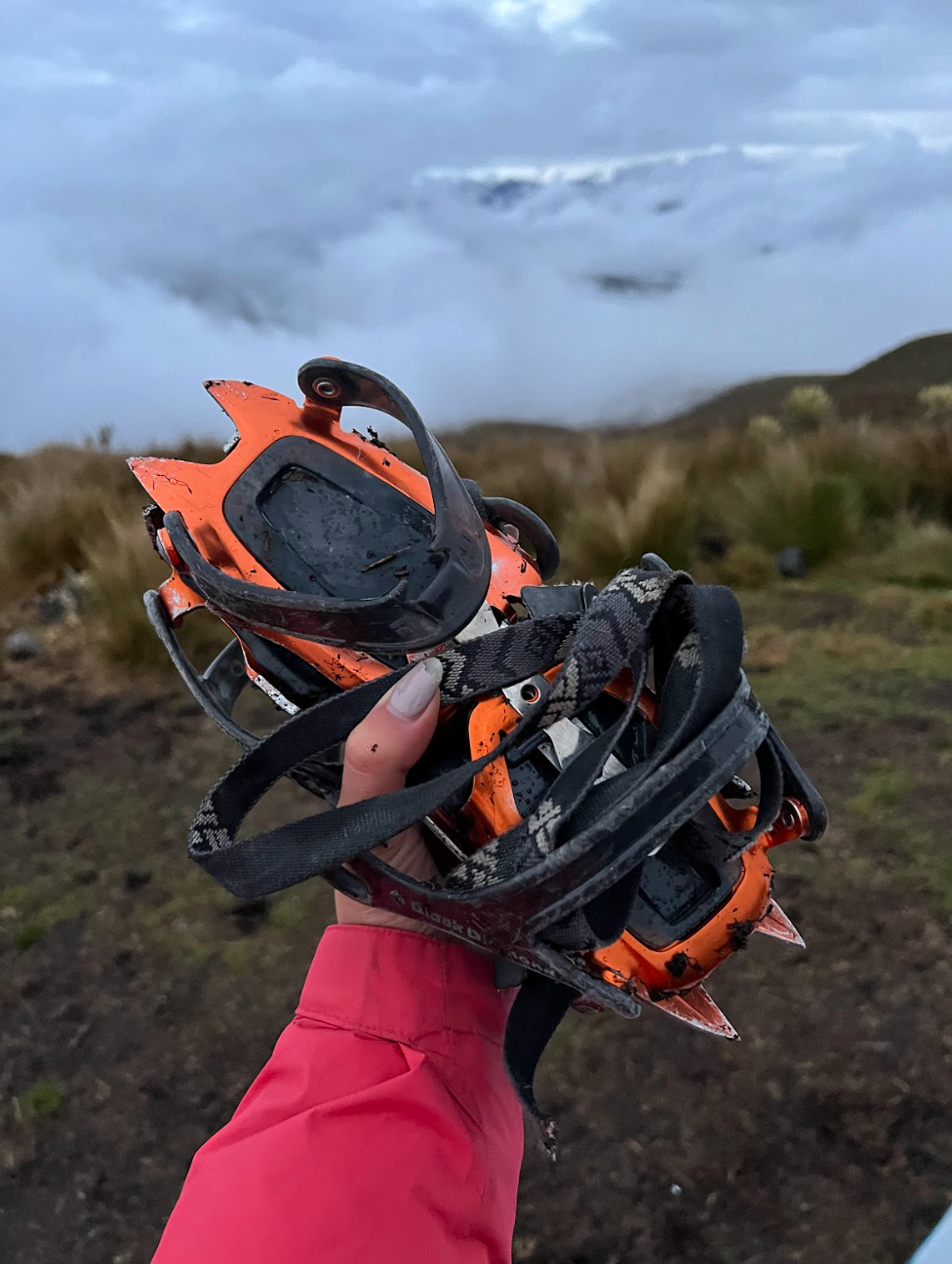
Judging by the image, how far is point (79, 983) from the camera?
153 centimetres

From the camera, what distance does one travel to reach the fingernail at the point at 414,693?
82cm

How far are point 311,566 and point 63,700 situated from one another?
170 centimetres

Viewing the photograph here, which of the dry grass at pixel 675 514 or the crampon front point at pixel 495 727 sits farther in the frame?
the dry grass at pixel 675 514

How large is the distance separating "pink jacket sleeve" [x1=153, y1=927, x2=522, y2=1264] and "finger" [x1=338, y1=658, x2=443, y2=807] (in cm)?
20

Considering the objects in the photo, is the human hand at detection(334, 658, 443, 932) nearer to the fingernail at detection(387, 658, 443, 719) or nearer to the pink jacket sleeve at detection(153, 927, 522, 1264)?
the fingernail at detection(387, 658, 443, 719)

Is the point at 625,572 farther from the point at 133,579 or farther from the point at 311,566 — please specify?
the point at 133,579

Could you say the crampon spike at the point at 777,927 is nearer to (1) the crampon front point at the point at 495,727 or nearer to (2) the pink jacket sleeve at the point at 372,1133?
(1) the crampon front point at the point at 495,727

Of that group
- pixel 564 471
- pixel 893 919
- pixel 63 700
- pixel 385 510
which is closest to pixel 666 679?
pixel 385 510

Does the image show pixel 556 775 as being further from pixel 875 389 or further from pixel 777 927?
pixel 875 389

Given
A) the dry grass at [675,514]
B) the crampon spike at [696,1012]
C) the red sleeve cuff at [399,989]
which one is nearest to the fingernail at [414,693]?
the red sleeve cuff at [399,989]

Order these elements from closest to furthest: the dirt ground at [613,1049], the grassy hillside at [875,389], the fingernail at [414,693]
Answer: the fingernail at [414,693], the dirt ground at [613,1049], the grassy hillside at [875,389]

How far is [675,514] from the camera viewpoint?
2938 millimetres

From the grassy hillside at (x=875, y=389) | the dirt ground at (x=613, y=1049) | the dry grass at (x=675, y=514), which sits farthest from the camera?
the grassy hillside at (x=875, y=389)

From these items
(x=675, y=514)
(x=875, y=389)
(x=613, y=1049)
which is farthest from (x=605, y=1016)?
(x=875, y=389)
